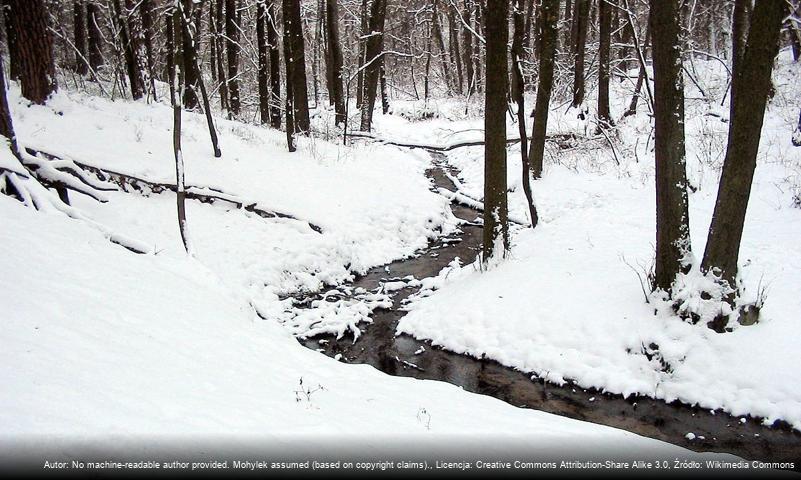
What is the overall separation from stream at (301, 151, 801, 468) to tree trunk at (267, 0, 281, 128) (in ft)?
34.8

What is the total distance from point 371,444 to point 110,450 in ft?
5.66

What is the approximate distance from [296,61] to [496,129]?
8.83 metres

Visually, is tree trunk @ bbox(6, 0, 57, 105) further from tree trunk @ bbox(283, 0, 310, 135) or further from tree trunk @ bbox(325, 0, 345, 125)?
tree trunk @ bbox(325, 0, 345, 125)

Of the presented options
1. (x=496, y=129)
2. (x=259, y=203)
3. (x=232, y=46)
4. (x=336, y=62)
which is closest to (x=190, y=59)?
(x=232, y=46)

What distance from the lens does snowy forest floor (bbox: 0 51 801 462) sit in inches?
159

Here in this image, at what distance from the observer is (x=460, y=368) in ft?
22.9

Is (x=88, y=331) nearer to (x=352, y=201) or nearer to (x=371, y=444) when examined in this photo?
(x=371, y=444)

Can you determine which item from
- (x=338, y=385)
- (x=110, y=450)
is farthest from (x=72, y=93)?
(x=110, y=450)

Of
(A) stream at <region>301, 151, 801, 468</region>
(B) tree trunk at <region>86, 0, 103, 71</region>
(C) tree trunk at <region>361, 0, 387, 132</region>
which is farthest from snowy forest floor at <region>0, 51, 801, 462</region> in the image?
(B) tree trunk at <region>86, 0, 103, 71</region>

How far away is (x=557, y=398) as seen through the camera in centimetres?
612

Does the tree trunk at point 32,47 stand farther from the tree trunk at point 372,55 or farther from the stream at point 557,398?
the tree trunk at point 372,55

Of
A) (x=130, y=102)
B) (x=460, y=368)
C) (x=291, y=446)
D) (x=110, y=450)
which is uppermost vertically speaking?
(x=130, y=102)

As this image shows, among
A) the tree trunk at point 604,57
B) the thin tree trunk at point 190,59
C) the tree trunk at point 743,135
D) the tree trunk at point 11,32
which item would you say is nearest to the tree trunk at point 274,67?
the thin tree trunk at point 190,59

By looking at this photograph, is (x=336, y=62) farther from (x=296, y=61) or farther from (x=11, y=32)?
(x=11, y=32)
